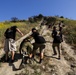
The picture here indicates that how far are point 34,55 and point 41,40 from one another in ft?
5.25

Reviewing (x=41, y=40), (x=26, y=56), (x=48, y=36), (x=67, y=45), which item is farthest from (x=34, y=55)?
(x=48, y=36)

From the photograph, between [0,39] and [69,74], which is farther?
[0,39]

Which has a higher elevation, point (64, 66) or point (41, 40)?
point (41, 40)

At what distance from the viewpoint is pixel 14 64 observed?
1408cm

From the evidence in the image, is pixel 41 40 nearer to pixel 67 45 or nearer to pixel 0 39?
pixel 67 45

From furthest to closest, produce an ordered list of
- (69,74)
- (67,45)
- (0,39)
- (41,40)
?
(0,39) → (67,45) → (41,40) → (69,74)

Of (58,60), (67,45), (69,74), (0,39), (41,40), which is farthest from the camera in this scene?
(0,39)

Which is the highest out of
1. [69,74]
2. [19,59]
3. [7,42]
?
[7,42]

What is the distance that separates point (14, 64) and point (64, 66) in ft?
9.70

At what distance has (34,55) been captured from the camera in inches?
597

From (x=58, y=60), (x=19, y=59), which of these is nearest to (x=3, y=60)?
(x=19, y=59)

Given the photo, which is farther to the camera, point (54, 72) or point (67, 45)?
point (67, 45)

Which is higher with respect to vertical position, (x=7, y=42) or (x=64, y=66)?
(x=7, y=42)

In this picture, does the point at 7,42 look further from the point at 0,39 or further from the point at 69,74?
the point at 0,39
